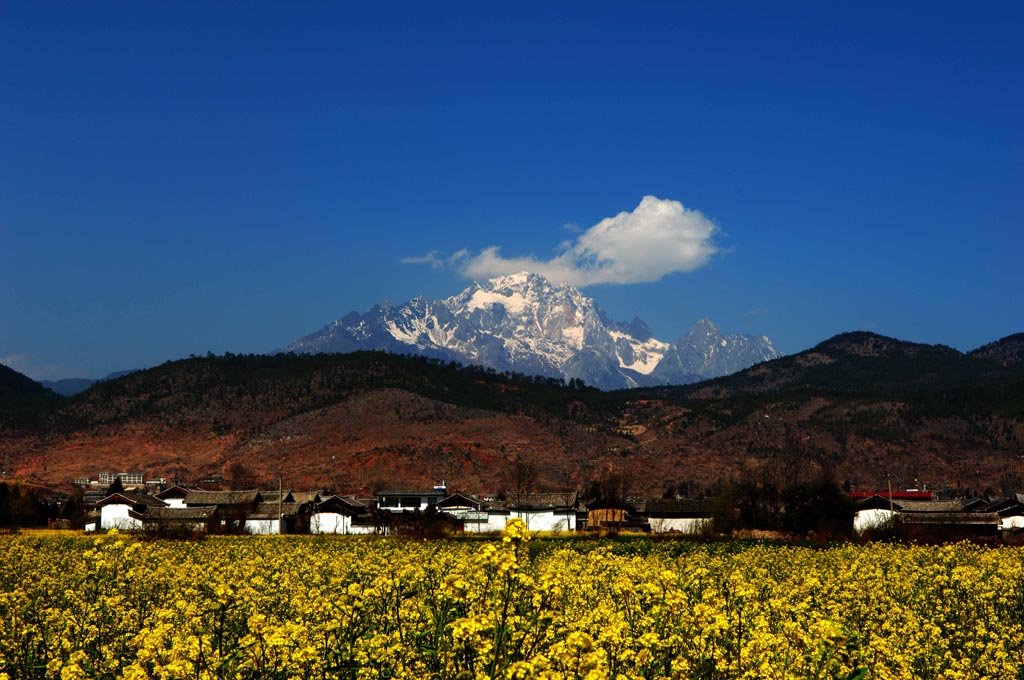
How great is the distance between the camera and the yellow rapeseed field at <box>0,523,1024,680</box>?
404 inches

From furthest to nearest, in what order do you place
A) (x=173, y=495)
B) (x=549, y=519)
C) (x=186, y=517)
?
(x=173, y=495) → (x=549, y=519) → (x=186, y=517)

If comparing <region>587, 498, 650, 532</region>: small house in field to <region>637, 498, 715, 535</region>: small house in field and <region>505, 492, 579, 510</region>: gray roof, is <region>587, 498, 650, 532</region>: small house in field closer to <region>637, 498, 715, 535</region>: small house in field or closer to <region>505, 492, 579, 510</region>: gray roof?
<region>505, 492, 579, 510</region>: gray roof

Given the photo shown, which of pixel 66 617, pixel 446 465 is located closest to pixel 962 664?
pixel 66 617

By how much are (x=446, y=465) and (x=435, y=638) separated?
181 meters

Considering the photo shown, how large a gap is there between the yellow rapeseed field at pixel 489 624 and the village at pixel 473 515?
63.5m

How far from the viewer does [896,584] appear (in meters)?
23.8

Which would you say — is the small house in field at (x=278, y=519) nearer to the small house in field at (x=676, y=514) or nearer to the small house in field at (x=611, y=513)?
the small house in field at (x=611, y=513)

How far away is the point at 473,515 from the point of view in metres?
122

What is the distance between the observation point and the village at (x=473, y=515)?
92562 millimetres

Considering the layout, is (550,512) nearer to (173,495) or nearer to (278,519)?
(278,519)

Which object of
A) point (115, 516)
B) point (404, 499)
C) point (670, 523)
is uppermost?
point (404, 499)

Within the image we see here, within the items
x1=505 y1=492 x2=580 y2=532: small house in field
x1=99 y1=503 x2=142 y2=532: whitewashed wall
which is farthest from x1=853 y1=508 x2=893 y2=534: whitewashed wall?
x1=99 y1=503 x2=142 y2=532: whitewashed wall

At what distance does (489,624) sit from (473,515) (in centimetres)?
11404

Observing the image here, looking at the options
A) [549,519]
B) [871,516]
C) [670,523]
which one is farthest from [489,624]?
[549,519]
